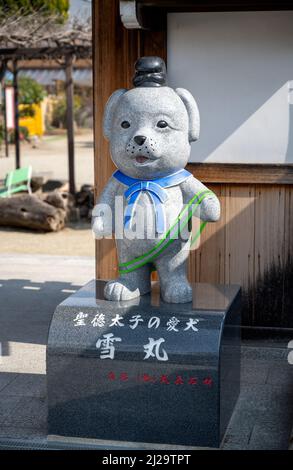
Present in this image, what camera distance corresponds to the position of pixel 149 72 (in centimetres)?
469

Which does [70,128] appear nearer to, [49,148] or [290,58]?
[290,58]

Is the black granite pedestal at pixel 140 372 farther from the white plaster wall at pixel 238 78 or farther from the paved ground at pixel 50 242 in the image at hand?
the paved ground at pixel 50 242

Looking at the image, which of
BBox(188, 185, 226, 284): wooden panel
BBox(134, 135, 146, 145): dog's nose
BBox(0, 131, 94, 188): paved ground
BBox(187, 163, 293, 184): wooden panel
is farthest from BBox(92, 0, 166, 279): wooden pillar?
BBox(0, 131, 94, 188): paved ground

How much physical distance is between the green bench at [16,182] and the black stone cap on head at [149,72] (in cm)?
969

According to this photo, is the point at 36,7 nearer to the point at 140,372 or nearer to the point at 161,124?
the point at 161,124

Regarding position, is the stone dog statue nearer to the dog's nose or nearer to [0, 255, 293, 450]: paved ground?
the dog's nose

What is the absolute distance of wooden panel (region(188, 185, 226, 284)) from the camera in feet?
21.4

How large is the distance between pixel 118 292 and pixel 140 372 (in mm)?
593

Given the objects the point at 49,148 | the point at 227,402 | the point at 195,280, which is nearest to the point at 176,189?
the point at 227,402

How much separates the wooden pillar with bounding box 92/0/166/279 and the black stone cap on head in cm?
166

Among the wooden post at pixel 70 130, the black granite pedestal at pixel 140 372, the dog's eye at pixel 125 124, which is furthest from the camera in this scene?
the wooden post at pixel 70 130

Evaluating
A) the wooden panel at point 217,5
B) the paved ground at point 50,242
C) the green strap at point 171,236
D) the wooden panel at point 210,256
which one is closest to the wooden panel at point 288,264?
the wooden panel at point 210,256

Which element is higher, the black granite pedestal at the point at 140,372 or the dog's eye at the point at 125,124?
the dog's eye at the point at 125,124

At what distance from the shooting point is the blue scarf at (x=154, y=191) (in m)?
4.64
